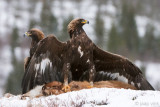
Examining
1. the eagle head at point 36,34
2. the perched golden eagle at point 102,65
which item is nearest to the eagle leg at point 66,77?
the perched golden eagle at point 102,65

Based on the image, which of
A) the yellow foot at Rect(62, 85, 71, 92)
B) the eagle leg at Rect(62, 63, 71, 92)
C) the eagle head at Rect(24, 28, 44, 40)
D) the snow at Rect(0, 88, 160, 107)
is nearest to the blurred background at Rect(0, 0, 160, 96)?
the eagle head at Rect(24, 28, 44, 40)

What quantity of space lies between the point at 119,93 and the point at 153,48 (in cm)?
8598

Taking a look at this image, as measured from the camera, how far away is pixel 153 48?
9175 cm

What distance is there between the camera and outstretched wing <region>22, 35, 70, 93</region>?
10.1 metres

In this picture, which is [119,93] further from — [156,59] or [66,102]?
[156,59]

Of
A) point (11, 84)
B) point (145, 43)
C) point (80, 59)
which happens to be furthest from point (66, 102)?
point (145, 43)

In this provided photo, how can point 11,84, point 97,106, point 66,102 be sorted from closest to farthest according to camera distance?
point 97,106 → point 66,102 → point 11,84

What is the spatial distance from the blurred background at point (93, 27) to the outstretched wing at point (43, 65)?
26955 mm

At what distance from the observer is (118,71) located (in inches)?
440

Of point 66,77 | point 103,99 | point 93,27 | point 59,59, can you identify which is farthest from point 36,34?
point 93,27

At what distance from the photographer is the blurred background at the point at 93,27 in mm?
74688

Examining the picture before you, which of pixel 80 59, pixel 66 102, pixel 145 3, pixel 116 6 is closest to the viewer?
pixel 66 102

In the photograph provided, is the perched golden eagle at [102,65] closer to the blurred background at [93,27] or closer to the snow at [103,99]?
the snow at [103,99]

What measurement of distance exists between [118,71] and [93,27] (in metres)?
76.4
